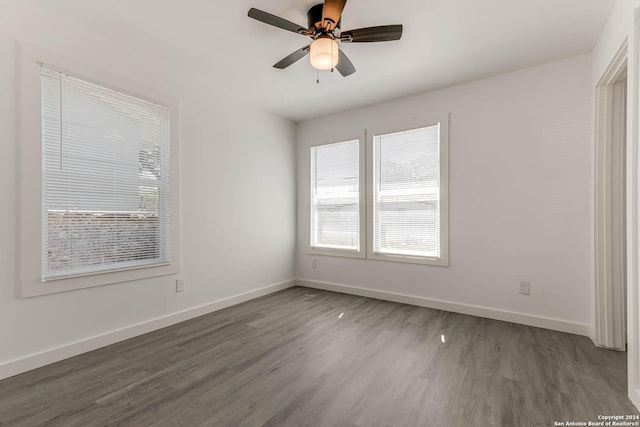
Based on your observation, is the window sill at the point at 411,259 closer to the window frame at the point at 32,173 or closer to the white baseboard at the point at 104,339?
the white baseboard at the point at 104,339

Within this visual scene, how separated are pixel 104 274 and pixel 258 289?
193cm

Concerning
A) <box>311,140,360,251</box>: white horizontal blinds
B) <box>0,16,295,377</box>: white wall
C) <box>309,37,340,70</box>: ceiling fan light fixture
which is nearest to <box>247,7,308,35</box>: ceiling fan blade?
<box>309,37,340,70</box>: ceiling fan light fixture

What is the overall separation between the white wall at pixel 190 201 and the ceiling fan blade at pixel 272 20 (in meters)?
1.32

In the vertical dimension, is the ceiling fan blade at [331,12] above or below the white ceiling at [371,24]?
below

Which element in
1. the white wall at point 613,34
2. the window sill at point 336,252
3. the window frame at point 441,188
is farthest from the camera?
the window sill at point 336,252

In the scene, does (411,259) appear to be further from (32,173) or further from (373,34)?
(32,173)

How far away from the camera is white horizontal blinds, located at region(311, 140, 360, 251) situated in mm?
4238

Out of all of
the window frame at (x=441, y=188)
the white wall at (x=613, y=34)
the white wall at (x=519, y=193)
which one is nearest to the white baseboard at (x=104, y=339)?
the window frame at (x=441, y=188)

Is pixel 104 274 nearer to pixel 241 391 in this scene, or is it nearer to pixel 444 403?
pixel 241 391

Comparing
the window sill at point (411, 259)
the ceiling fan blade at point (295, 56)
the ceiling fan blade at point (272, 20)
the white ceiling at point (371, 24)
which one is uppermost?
the white ceiling at point (371, 24)

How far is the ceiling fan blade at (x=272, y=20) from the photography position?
192 centimetres

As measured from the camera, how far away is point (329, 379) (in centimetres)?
203

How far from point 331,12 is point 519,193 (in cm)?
257

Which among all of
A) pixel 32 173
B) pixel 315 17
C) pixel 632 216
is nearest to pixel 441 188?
pixel 632 216
